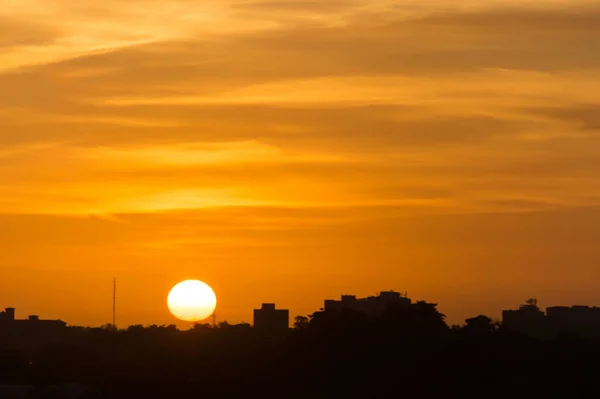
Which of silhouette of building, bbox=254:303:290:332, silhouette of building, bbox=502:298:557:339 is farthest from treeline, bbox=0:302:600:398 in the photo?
silhouette of building, bbox=254:303:290:332

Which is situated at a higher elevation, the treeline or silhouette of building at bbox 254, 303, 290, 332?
silhouette of building at bbox 254, 303, 290, 332

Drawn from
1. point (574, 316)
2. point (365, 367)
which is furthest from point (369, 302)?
point (365, 367)

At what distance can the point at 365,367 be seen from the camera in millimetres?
82562

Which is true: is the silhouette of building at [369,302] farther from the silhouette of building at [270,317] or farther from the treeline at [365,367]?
the treeline at [365,367]

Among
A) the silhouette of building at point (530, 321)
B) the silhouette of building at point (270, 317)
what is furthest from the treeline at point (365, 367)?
the silhouette of building at point (270, 317)

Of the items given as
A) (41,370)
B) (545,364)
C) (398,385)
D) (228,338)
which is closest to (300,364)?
(398,385)

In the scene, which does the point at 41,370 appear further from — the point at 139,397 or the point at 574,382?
the point at 574,382

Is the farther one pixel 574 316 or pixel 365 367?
pixel 574 316

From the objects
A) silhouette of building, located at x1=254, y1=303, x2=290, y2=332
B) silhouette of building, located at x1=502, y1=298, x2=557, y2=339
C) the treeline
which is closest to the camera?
the treeline

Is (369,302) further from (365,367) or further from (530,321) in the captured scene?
(365,367)

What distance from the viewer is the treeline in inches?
3056

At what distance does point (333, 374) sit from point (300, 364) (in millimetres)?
5895

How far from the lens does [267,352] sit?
95.0 meters

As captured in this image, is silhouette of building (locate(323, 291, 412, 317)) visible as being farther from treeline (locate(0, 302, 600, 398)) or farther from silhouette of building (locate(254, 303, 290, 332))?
treeline (locate(0, 302, 600, 398))
